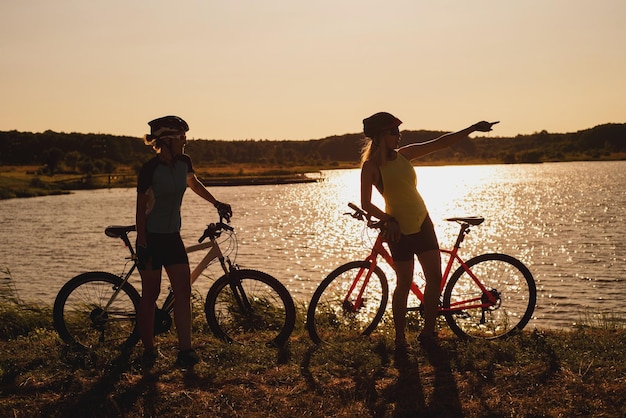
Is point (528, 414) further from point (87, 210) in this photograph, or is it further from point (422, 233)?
point (87, 210)

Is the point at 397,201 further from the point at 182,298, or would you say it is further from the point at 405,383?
the point at 182,298

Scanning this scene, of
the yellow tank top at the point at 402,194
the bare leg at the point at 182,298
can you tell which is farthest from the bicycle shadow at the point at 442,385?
the bare leg at the point at 182,298

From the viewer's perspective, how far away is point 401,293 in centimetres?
673

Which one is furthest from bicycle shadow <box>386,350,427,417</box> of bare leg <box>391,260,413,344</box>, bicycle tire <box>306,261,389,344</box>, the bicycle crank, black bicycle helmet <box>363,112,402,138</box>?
the bicycle crank

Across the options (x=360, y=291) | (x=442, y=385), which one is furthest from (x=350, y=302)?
(x=442, y=385)

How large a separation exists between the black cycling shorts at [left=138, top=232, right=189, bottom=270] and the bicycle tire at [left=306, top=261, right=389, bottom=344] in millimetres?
1397

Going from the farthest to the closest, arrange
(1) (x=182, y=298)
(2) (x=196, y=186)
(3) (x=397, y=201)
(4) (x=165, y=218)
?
(2) (x=196, y=186)
(3) (x=397, y=201)
(1) (x=182, y=298)
(4) (x=165, y=218)

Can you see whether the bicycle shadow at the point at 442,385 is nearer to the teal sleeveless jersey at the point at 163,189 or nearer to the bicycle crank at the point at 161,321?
the bicycle crank at the point at 161,321

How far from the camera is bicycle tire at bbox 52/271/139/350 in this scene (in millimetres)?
6945

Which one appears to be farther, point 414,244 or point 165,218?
point 414,244

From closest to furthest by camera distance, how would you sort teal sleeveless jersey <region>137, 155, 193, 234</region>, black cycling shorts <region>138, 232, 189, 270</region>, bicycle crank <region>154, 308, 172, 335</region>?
teal sleeveless jersey <region>137, 155, 193, 234</region>
black cycling shorts <region>138, 232, 189, 270</region>
bicycle crank <region>154, 308, 172, 335</region>

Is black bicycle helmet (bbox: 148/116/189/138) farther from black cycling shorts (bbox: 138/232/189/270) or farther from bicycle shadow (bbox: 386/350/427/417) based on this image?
bicycle shadow (bbox: 386/350/427/417)

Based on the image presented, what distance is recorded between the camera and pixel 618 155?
190 metres

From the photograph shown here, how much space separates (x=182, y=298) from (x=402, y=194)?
7.69 ft
